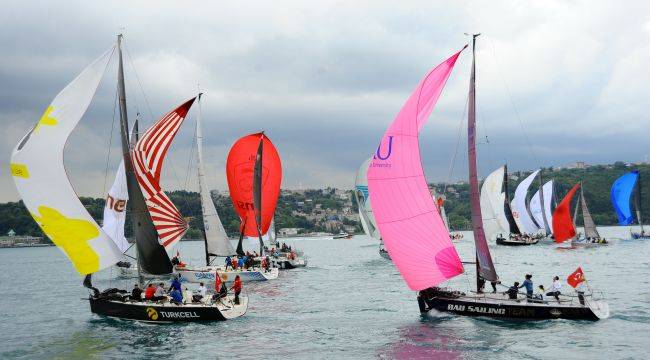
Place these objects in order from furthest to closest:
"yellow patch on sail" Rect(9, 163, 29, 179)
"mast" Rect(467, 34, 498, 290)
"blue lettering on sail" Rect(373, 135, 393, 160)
A: "mast" Rect(467, 34, 498, 290)
"blue lettering on sail" Rect(373, 135, 393, 160)
"yellow patch on sail" Rect(9, 163, 29, 179)

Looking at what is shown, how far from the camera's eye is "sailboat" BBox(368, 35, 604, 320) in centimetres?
2605

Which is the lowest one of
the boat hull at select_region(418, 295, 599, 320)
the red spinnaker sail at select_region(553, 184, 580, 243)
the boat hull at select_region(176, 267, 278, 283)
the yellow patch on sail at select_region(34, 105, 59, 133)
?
the boat hull at select_region(418, 295, 599, 320)

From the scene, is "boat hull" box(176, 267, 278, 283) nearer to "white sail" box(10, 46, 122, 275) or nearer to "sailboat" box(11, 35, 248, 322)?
"sailboat" box(11, 35, 248, 322)

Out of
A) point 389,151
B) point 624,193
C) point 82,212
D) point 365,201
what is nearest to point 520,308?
point 389,151

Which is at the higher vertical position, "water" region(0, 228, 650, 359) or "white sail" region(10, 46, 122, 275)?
"white sail" region(10, 46, 122, 275)

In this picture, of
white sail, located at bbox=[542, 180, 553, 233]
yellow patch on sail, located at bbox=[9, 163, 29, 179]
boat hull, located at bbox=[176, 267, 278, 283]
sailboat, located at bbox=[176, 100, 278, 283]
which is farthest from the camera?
white sail, located at bbox=[542, 180, 553, 233]

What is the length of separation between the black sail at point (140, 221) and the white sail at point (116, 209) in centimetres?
2127

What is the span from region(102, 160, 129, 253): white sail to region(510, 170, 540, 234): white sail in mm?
60232

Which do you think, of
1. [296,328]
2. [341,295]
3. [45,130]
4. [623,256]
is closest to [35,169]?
[45,130]

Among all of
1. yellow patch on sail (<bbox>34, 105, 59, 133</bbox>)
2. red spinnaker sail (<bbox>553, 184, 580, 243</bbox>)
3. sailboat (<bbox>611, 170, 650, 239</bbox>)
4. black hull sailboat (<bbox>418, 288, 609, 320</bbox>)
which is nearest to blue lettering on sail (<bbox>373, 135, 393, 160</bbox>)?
black hull sailboat (<bbox>418, 288, 609, 320</bbox>)

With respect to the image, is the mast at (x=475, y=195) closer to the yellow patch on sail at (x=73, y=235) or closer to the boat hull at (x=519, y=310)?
the boat hull at (x=519, y=310)

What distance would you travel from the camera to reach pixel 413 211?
26188 millimetres

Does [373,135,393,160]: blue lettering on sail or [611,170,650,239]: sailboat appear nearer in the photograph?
[373,135,393,160]: blue lettering on sail

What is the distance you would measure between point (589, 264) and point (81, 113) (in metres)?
48.6
